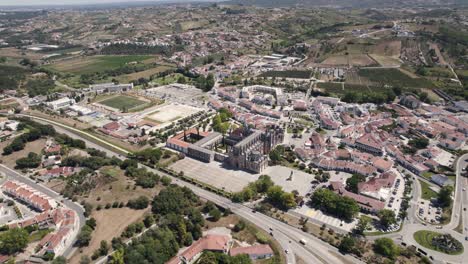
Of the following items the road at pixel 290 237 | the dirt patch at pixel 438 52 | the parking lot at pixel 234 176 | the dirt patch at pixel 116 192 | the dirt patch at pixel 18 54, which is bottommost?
the road at pixel 290 237

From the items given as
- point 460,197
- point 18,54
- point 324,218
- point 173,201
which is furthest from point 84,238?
point 18,54

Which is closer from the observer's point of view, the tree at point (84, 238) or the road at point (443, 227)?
the road at point (443, 227)

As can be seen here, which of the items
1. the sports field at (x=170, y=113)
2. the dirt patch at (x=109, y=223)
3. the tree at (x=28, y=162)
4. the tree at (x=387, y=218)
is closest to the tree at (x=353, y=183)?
the tree at (x=387, y=218)

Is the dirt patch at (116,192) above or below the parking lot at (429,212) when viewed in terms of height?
above

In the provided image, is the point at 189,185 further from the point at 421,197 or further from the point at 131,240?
the point at 421,197

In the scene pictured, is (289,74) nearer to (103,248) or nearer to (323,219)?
(323,219)

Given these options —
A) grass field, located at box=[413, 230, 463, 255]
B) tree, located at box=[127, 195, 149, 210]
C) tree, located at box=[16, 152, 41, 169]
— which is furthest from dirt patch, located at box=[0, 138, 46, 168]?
grass field, located at box=[413, 230, 463, 255]

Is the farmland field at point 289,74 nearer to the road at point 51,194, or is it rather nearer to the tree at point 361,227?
the tree at point 361,227
